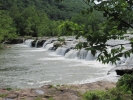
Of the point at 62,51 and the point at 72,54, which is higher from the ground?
the point at 62,51

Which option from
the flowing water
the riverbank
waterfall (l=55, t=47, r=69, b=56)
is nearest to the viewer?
the riverbank

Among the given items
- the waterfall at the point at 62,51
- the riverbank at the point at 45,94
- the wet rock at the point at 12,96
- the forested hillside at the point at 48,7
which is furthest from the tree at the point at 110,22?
the forested hillside at the point at 48,7

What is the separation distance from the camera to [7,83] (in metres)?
12.7

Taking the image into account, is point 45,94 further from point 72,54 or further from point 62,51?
point 62,51

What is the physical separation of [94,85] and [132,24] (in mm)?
6232

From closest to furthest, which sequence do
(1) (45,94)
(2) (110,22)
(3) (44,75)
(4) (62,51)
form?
(2) (110,22), (1) (45,94), (3) (44,75), (4) (62,51)

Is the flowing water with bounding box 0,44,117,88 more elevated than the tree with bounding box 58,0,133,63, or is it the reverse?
the tree with bounding box 58,0,133,63

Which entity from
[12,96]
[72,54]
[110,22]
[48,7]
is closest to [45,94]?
[12,96]

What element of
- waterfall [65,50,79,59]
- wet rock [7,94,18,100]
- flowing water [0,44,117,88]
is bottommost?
flowing water [0,44,117,88]

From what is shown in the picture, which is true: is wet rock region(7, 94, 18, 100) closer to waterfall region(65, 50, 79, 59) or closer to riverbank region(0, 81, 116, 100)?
riverbank region(0, 81, 116, 100)

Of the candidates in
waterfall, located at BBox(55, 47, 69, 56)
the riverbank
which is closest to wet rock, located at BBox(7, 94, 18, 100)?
the riverbank

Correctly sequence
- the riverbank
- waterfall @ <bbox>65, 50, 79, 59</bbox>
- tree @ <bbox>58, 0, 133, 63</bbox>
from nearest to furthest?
tree @ <bbox>58, 0, 133, 63</bbox>
the riverbank
waterfall @ <bbox>65, 50, 79, 59</bbox>

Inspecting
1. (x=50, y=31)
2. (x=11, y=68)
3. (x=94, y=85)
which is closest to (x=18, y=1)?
(x=50, y=31)

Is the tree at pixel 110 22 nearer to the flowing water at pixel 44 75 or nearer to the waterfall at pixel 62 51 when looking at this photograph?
the flowing water at pixel 44 75
